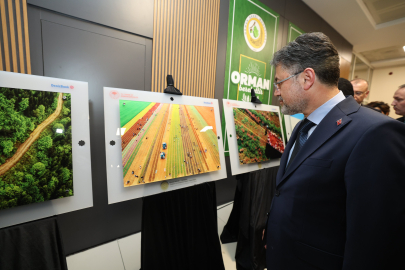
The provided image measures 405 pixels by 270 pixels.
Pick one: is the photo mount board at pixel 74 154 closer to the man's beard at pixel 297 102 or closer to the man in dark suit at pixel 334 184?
the man in dark suit at pixel 334 184

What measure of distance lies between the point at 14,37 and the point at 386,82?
10344 mm

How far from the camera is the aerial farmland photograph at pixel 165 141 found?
113 centimetres

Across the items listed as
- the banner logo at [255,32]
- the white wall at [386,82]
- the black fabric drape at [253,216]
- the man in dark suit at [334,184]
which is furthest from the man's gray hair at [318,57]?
the white wall at [386,82]

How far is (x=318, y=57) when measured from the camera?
3.10 feet

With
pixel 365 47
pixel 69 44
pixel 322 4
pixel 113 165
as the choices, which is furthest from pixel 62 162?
pixel 365 47

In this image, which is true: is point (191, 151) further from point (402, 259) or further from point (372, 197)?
point (402, 259)

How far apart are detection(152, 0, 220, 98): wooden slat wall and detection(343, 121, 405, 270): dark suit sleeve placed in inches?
63.5

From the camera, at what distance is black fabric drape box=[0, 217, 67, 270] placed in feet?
2.55

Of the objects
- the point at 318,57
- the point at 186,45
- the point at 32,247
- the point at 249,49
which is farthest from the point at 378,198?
the point at 249,49

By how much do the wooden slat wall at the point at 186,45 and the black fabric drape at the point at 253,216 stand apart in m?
1.14

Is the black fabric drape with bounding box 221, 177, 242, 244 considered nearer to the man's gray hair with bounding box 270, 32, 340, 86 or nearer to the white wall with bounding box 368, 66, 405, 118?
the man's gray hair with bounding box 270, 32, 340, 86

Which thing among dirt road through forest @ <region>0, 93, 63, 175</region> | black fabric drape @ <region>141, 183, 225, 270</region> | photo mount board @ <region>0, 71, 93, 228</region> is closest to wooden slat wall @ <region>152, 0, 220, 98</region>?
photo mount board @ <region>0, 71, 93, 228</region>

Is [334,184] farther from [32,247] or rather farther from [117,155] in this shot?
[32,247]

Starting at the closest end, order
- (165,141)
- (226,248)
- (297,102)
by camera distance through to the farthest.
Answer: (297,102), (165,141), (226,248)
